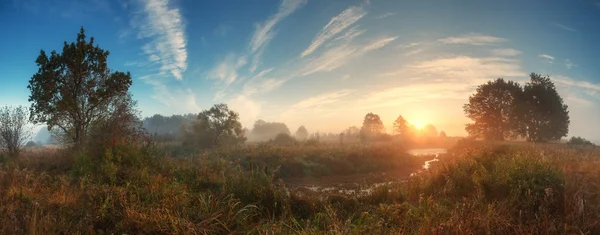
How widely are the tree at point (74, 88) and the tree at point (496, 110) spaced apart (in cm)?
3962

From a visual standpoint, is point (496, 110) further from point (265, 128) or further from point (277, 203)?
point (265, 128)

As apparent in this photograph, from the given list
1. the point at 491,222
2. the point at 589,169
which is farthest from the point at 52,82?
the point at 589,169

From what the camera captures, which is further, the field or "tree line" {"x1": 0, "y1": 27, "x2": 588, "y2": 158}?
"tree line" {"x1": 0, "y1": 27, "x2": 588, "y2": 158}

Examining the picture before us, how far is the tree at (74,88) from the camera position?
46.4 ft

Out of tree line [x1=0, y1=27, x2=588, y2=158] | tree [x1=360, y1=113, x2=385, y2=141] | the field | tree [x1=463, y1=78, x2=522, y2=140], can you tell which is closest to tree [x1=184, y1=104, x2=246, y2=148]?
tree line [x1=0, y1=27, x2=588, y2=158]

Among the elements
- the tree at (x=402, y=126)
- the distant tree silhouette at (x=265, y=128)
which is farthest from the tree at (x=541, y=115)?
the distant tree silhouette at (x=265, y=128)

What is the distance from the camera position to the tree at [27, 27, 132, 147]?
14.1 m

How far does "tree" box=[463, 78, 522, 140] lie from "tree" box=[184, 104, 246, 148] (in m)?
32.8

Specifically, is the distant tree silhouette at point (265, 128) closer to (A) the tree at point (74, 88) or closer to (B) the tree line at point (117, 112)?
(B) the tree line at point (117, 112)

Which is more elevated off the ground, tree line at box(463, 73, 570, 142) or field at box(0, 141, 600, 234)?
tree line at box(463, 73, 570, 142)

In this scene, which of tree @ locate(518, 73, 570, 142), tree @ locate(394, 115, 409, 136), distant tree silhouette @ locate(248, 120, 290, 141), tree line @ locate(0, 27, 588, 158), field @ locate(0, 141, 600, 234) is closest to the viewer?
field @ locate(0, 141, 600, 234)

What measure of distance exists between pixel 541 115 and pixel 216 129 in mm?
41982

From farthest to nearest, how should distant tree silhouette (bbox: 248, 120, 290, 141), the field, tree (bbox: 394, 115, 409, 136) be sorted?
distant tree silhouette (bbox: 248, 120, 290, 141)
tree (bbox: 394, 115, 409, 136)
the field

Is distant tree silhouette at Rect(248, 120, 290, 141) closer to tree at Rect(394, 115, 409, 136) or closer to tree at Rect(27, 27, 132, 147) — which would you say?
tree at Rect(394, 115, 409, 136)
